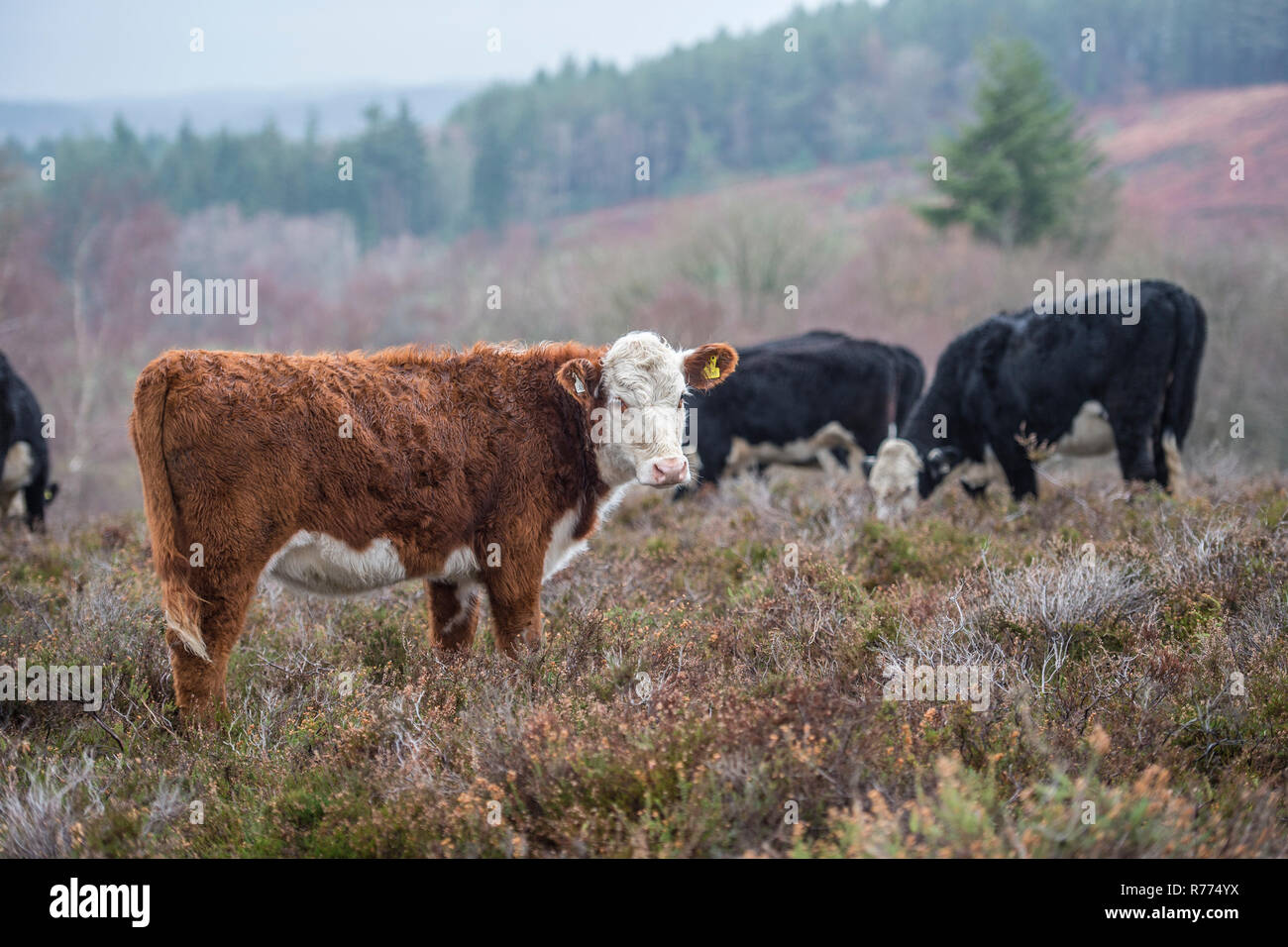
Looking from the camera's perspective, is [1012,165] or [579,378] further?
[1012,165]

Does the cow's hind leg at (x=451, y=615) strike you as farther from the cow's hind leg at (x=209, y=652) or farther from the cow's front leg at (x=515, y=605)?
the cow's hind leg at (x=209, y=652)

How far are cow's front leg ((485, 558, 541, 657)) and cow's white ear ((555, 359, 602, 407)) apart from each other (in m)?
0.83

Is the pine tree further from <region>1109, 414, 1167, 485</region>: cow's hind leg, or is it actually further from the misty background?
<region>1109, 414, 1167, 485</region>: cow's hind leg

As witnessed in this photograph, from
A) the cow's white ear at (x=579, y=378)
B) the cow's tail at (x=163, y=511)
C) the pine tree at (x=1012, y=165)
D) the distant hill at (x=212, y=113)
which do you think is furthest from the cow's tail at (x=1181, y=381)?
the distant hill at (x=212, y=113)

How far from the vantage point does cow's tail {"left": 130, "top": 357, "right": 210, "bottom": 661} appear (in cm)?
388

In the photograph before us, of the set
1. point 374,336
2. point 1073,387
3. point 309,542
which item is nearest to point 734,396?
point 1073,387

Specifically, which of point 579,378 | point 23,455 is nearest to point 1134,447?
point 579,378

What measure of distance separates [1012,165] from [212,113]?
5477 centimetres

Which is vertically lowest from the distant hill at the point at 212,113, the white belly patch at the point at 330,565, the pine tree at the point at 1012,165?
the white belly patch at the point at 330,565

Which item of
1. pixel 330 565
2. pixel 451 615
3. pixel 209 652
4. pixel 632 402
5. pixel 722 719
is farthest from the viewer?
pixel 451 615

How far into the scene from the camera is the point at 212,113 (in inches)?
2496

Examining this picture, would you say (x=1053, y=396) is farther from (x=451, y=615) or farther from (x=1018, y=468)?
(x=451, y=615)

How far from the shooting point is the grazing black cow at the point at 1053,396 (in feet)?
26.0
